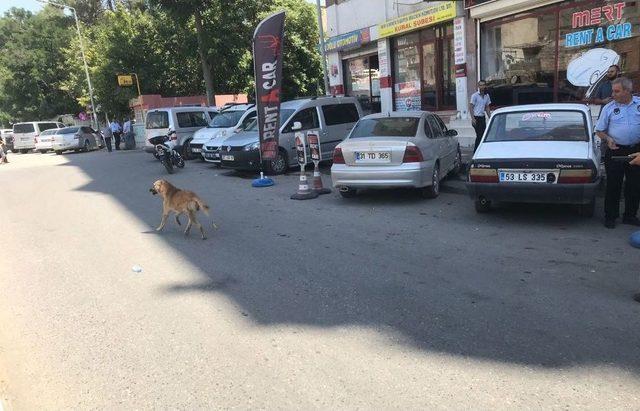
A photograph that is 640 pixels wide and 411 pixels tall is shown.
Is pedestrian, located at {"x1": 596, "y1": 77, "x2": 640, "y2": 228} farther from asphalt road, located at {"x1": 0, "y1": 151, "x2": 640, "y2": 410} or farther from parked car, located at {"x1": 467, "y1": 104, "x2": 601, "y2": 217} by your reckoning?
asphalt road, located at {"x1": 0, "y1": 151, "x2": 640, "y2": 410}

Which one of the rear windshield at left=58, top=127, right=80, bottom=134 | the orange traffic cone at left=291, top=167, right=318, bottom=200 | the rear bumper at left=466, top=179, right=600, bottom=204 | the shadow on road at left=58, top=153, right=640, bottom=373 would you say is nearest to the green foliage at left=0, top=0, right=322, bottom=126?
the rear windshield at left=58, top=127, right=80, bottom=134

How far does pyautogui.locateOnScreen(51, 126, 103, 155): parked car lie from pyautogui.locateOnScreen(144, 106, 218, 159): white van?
12521 mm

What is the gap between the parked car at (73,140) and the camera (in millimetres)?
28594

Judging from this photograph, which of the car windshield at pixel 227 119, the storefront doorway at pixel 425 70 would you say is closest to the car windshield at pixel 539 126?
the storefront doorway at pixel 425 70

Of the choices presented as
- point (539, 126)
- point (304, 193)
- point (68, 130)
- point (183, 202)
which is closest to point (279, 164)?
point (304, 193)

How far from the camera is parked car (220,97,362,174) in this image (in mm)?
12961

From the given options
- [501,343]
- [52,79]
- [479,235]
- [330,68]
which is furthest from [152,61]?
[501,343]

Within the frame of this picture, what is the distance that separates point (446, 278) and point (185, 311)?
97.4 inches

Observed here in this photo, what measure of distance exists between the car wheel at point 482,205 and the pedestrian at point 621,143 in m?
1.56

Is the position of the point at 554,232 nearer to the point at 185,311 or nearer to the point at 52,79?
the point at 185,311

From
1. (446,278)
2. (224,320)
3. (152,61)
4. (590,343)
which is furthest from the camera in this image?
(152,61)

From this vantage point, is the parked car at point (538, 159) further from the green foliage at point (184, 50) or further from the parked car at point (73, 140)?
the parked car at point (73, 140)

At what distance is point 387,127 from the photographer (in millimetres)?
9273

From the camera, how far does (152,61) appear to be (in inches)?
1300
